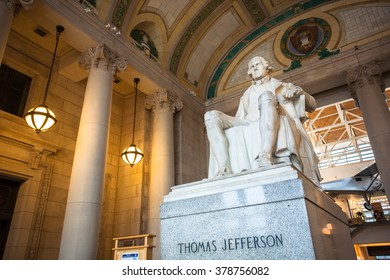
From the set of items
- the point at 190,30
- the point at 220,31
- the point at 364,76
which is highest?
the point at 220,31

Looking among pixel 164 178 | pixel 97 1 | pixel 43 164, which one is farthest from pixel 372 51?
pixel 43 164

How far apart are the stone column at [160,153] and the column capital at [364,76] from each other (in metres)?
5.36

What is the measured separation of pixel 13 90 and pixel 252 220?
7.48m

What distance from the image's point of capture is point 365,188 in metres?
14.7

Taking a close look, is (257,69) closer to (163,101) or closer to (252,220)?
(252,220)

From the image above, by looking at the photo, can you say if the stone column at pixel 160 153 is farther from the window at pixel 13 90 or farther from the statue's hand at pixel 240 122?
the statue's hand at pixel 240 122

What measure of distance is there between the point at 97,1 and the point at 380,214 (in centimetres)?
1246

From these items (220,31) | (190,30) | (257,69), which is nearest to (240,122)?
(257,69)

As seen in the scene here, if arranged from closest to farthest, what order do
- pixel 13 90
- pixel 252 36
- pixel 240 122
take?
pixel 240 122 → pixel 13 90 → pixel 252 36

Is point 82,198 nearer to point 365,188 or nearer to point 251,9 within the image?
point 251,9

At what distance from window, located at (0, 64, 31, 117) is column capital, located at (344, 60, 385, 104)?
9.43m

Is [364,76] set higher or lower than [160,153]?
higher

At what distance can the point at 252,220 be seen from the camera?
2705mm

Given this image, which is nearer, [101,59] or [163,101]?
[101,59]
